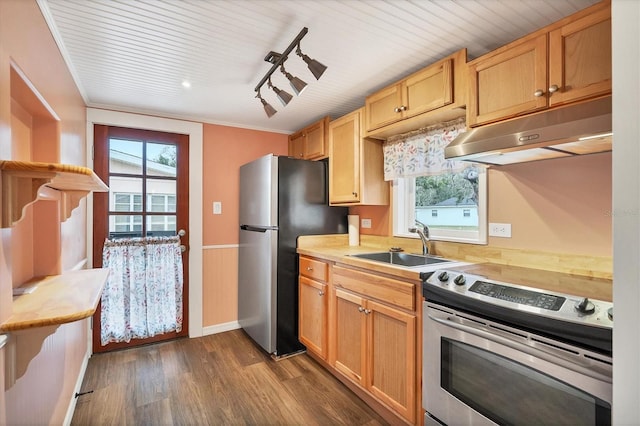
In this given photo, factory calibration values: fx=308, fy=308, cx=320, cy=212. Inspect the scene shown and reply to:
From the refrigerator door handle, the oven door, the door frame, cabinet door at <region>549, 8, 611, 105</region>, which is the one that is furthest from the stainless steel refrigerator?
cabinet door at <region>549, 8, 611, 105</region>

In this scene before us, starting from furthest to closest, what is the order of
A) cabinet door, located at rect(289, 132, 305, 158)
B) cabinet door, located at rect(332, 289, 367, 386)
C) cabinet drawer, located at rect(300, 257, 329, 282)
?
cabinet door, located at rect(289, 132, 305, 158)
cabinet drawer, located at rect(300, 257, 329, 282)
cabinet door, located at rect(332, 289, 367, 386)

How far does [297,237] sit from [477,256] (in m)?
1.44

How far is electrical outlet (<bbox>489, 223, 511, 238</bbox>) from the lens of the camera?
6.12 ft

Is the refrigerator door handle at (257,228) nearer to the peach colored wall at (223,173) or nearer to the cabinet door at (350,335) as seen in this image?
the peach colored wall at (223,173)

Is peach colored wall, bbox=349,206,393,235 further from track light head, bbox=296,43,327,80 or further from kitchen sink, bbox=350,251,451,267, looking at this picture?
track light head, bbox=296,43,327,80

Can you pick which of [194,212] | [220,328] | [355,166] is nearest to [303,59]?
[355,166]

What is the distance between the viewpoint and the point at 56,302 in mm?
1133

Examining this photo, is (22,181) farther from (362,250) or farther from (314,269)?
(362,250)

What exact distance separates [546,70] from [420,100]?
2.28 feet

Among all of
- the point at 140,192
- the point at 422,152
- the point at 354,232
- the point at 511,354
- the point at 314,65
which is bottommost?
the point at 511,354

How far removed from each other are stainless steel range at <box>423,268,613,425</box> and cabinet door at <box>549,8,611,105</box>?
34.3 inches

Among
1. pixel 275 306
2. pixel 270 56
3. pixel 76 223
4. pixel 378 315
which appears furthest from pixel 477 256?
pixel 76 223

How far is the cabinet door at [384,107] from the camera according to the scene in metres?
2.16

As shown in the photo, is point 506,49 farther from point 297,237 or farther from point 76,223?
point 76,223
